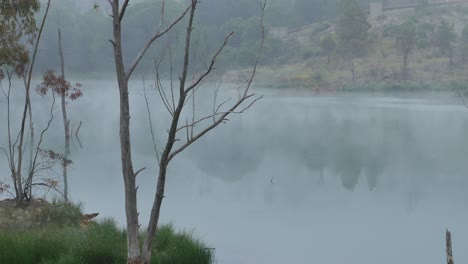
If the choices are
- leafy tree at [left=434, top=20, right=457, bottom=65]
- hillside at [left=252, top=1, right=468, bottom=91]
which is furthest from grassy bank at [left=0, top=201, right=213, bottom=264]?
leafy tree at [left=434, top=20, right=457, bottom=65]

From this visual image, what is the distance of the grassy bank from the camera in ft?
13.5

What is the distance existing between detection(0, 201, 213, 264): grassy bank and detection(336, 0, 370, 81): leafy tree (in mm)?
32512

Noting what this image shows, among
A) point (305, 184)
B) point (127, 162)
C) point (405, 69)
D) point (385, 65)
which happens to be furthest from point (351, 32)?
point (127, 162)

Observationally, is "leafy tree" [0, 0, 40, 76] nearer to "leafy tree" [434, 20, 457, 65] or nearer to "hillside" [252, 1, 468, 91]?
"hillside" [252, 1, 468, 91]

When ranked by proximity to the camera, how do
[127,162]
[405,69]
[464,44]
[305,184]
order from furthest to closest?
[464,44]
[405,69]
[305,184]
[127,162]

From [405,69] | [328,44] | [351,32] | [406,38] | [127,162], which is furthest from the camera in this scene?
[328,44]

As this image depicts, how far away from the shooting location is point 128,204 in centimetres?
353

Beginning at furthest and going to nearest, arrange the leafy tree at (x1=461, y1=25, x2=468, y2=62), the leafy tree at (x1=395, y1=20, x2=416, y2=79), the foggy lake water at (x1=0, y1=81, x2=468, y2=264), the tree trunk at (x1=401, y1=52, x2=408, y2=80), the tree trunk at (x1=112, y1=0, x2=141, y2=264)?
Answer: the leafy tree at (x1=395, y1=20, x2=416, y2=79) → the leafy tree at (x1=461, y1=25, x2=468, y2=62) → the tree trunk at (x1=401, y1=52, x2=408, y2=80) → the foggy lake water at (x1=0, y1=81, x2=468, y2=264) → the tree trunk at (x1=112, y1=0, x2=141, y2=264)

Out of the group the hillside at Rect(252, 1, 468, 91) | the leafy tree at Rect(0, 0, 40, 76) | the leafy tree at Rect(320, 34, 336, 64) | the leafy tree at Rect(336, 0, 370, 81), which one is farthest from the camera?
the leafy tree at Rect(320, 34, 336, 64)

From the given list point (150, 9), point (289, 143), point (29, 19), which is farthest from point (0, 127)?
point (150, 9)

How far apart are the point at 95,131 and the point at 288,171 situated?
24.9 ft

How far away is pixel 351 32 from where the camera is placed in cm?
3709

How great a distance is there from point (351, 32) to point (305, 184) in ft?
90.0

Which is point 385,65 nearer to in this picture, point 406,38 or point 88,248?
point 406,38
